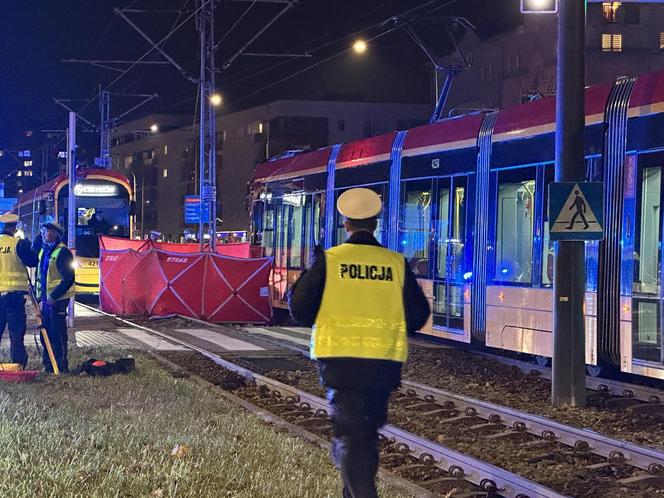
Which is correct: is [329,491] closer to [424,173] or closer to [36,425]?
[36,425]

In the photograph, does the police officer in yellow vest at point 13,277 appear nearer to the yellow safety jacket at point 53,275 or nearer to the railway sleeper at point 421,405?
the yellow safety jacket at point 53,275

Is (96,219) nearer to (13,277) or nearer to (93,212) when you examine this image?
(93,212)

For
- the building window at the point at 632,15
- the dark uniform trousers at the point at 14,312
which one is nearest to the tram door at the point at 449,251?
the dark uniform trousers at the point at 14,312

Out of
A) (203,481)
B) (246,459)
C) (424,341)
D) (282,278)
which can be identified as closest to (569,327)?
(246,459)

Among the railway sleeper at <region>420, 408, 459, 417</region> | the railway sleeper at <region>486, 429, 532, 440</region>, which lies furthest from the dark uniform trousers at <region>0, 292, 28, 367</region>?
the railway sleeper at <region>486, 429, 532, 440</region>

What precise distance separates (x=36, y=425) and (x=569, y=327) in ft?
17.5

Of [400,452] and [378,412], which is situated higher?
[378,412]

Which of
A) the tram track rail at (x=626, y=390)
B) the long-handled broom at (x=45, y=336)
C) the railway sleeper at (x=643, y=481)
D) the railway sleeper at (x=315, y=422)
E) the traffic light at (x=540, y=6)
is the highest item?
the traffic light at (x=540, y=6)

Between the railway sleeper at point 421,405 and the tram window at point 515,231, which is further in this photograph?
the tram window at point 515,231

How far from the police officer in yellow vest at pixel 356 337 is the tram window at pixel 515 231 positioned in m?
7.65

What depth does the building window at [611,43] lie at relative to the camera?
5819cm

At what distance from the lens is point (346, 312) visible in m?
5.28

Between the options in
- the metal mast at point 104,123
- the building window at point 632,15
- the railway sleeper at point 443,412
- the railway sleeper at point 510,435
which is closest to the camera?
the railway sleeper at point 510,435

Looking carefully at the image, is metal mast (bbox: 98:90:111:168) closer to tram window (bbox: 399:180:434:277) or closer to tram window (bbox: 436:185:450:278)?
tram window (bbox: 399:180:434:277)
